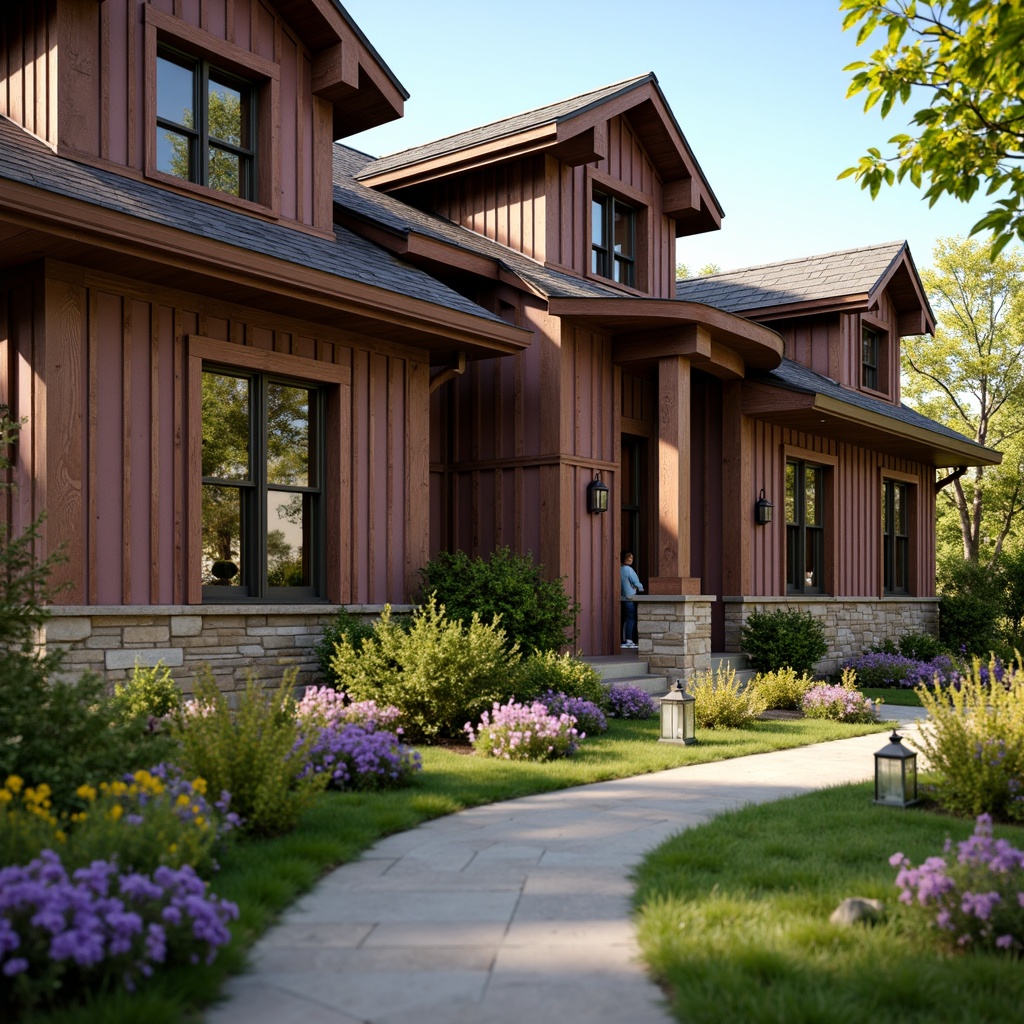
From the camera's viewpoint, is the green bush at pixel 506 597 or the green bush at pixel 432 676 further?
the green bush at pixel 506 597

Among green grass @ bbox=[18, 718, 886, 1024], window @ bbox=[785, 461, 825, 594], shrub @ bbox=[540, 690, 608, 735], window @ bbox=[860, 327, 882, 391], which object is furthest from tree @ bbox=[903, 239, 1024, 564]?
shrub @ bbox=[540, 690, 608, 735]

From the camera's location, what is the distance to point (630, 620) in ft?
46.4

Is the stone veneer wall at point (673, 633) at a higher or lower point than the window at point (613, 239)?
lower

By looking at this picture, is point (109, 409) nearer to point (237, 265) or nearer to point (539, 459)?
point (237, 265)

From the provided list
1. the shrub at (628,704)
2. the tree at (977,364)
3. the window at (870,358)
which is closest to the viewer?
the shrub at (628,704)

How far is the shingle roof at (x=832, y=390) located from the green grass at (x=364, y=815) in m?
5.99

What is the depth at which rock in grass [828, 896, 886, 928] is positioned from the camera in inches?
165

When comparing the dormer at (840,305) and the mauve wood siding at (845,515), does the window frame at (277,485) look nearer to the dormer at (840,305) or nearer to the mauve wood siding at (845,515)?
the mauve wood siding at (845,515)

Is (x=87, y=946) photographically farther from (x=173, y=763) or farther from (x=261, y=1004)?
(x=173, y=763)

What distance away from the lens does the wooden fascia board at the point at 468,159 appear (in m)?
13.2

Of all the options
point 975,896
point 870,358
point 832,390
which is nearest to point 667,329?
point 832,390

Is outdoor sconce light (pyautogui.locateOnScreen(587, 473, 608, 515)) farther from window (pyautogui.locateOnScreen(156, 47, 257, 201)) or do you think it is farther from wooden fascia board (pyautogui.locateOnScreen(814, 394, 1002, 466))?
window (pyautogui.locateOnScreen(156, 47, 257, 201))

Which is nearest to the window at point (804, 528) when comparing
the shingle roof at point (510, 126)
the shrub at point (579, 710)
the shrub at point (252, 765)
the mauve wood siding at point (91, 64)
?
the shingle roof at point (510, 126)

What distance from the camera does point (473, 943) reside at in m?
4.13
